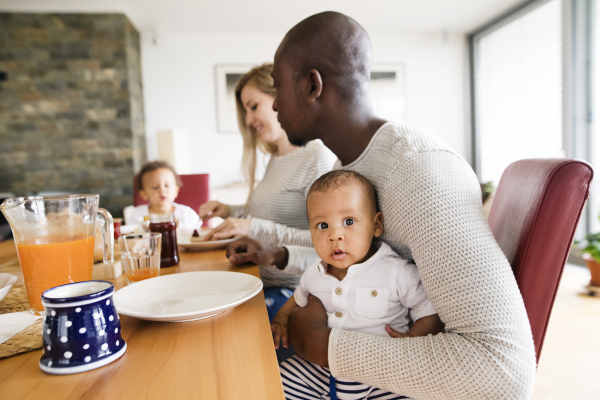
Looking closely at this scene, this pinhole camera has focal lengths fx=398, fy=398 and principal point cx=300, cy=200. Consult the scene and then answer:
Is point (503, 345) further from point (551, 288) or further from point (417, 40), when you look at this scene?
point (417, 40)

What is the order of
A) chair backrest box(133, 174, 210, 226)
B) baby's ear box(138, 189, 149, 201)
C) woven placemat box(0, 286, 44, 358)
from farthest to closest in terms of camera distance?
1. chair backrest box(133, 174, 210, 226)
2. baby's ear box(138, 189, 149, 201)
3. woven placemat box(0, 286, 44, 358)

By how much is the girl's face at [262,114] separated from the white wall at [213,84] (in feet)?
10.3

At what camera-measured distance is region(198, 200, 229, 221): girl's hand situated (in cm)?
183

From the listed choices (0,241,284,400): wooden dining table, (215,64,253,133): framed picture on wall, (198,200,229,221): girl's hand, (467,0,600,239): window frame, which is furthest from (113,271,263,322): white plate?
(215,64,253,133): framed picture on wall

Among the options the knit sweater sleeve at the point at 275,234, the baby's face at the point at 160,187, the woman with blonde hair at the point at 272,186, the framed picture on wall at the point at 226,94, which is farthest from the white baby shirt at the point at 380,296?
the framed picture on wall at the point at 226,94

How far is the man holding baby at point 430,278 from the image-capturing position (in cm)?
63

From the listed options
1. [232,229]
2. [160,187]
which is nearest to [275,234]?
[232,229]

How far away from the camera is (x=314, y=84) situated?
1034 mm

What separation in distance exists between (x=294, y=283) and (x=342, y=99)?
785 millimetres

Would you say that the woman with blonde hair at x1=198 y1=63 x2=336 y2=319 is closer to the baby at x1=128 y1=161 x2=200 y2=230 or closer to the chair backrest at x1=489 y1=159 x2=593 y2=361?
the chair backrest at x1=489 y1=159 x2=593 y2=361

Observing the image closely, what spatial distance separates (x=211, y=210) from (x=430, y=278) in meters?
1.33

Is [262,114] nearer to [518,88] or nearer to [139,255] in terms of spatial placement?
[139,255]

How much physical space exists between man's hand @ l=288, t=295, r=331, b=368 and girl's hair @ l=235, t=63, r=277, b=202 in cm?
118

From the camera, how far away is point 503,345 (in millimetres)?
626
